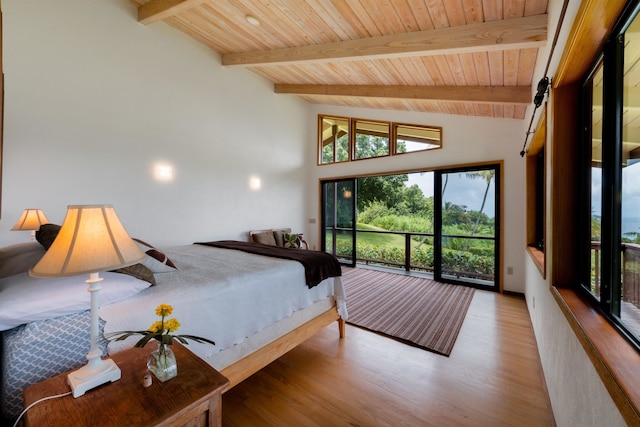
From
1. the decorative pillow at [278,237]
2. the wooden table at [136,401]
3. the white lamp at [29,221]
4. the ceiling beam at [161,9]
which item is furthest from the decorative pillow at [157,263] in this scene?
the decorative pillow at [278,237]

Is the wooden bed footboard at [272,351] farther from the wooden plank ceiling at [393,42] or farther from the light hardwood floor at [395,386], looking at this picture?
the wooden plank ceiling at [393,42]

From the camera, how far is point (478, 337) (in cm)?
264

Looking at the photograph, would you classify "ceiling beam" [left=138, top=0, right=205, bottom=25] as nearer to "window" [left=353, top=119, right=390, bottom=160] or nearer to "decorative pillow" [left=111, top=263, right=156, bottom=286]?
"decorative pillow" [left=111, top=263, right=156, bottom=286]

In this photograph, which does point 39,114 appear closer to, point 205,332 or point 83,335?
point 83,335

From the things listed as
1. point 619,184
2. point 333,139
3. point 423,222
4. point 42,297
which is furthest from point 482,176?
point 42,297

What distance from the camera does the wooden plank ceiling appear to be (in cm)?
215

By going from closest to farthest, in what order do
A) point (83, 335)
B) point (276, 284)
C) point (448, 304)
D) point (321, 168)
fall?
point (83, 335) < point (276, 284) < point (448, 304) < point (321, 168)

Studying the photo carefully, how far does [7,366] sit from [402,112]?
5.35 m

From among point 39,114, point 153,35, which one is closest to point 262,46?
point 153,35

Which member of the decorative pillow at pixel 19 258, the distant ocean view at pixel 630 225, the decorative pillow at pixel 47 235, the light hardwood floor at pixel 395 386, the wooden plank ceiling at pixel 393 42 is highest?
the wooden plank ceiling at pixel 393 42

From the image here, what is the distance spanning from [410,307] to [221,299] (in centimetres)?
257

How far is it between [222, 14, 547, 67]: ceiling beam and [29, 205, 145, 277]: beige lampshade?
277 cm

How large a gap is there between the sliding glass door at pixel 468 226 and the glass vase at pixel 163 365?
4297 millimetres

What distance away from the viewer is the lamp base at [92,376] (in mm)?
950
